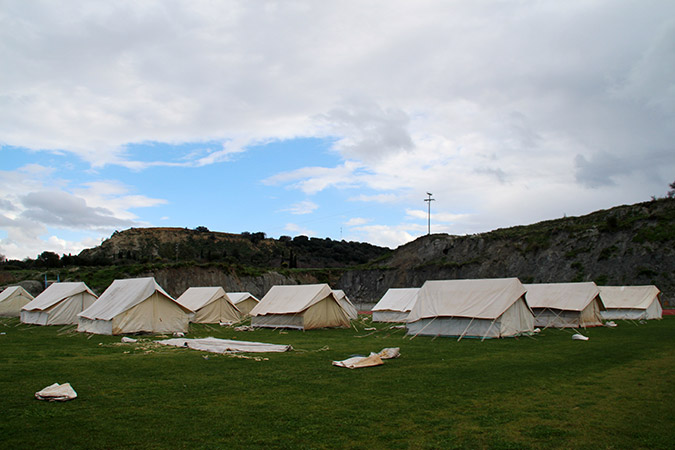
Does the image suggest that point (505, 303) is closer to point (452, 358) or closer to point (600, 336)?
point (600, 336)

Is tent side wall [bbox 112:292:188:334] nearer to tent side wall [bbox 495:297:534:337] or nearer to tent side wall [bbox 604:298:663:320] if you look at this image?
tent side wall [bbox 495:297:534:337]

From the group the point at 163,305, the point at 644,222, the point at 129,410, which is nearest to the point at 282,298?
the point at 163,305

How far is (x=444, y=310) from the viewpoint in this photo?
1934 cm

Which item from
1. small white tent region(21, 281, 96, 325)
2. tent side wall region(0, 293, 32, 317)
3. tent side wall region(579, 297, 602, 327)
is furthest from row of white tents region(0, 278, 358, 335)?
tent side wall region(579, 297, 602, 327)

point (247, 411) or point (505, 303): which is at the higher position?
point (505, 303)

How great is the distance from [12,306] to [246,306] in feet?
59.1

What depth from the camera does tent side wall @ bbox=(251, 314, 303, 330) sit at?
81.2 feet

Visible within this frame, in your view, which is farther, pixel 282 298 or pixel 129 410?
pixel 282 298

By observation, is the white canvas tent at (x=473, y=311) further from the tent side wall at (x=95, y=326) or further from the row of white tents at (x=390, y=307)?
the tent side wall at (x=95, y=326)

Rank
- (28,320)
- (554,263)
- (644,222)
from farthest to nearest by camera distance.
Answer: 1. (554,263)
2. (644,222)
3. (28,320)

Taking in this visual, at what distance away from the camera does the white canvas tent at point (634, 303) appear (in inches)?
1202

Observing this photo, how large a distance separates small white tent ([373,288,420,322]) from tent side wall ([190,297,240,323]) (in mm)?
9890

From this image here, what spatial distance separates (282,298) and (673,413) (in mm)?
21163

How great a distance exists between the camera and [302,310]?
24.4 metres
